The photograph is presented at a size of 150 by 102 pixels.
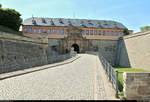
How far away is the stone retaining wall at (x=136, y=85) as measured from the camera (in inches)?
184

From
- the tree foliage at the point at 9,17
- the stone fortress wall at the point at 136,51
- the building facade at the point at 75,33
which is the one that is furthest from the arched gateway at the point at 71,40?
the tree foliage at the point at 9,17

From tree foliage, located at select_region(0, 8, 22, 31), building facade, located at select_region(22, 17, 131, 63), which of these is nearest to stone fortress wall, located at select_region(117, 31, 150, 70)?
building facade, located at select_region(22, 17, 131, 63)

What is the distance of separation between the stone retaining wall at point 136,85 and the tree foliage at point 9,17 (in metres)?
32.4

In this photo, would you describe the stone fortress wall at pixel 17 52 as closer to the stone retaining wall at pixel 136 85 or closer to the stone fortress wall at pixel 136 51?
the stone retaining wall at pixel 136 85

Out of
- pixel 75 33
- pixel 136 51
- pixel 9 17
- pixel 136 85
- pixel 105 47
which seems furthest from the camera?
pixel 105 47

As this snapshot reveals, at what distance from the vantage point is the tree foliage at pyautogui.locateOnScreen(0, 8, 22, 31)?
29.4 metres

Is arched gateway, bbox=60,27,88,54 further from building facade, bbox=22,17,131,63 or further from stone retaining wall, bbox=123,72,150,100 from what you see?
stone retaining wall, bbox=123,72,150,100

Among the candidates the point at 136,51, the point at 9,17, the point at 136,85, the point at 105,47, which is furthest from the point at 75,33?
the point at 136,85

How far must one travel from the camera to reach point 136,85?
15.4 ft

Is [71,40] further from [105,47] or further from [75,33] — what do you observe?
[105,47]

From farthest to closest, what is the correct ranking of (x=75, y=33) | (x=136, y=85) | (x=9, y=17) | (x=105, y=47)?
1. (x=105, y=47)
2. (x=75, y=33)
3. (x=9, y=17)
4. (x=136, y=85)

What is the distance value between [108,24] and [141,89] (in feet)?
152

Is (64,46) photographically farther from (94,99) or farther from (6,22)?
(94,99)

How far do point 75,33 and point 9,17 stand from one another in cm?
1922
